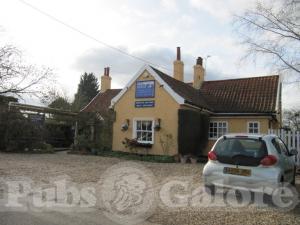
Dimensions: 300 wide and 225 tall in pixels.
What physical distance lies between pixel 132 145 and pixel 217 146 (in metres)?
12.8

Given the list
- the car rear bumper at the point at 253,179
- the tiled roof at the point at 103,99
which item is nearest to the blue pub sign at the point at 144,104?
the tiled roof at the point at 103,99

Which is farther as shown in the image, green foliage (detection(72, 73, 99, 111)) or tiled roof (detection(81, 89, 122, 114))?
green foliage (detection(72, 73, 99, 111))

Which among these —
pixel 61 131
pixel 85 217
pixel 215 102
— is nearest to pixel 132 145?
pixel 215 102

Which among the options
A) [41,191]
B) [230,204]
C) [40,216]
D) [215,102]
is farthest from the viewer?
[215,102]

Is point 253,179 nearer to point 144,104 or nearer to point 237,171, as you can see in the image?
point 237,171

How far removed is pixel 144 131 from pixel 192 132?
2.94 metres

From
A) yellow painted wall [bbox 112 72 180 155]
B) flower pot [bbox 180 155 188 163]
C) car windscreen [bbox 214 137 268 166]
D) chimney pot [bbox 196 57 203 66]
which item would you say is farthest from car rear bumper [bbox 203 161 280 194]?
chimney pot [bbox 196 57 203 66]

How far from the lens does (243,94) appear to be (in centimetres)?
2453

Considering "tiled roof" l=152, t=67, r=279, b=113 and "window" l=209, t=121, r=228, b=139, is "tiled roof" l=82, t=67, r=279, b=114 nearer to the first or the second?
"tiled roof" l=152, t=67, r=279, b=113

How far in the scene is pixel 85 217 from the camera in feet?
22.4

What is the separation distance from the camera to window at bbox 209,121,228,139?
75.2 feet

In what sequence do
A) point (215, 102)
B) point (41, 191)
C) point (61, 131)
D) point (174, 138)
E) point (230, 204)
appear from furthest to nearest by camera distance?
point (61, 131) → point (215, 102) → point (174, 138) → point (41, 191) → point (230, 204)

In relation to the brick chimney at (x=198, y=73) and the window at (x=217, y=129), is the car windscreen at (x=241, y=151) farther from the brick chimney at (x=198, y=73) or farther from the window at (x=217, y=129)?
the brick chimney at (x=198, y=73)

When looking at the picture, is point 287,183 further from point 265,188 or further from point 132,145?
point 132,145
